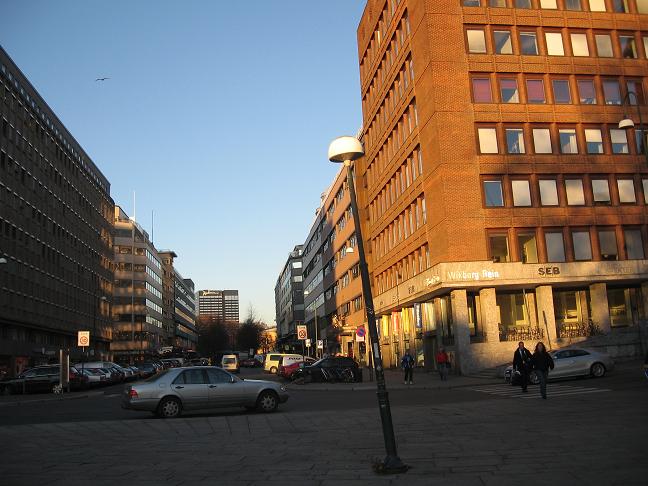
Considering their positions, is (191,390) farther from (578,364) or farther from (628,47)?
(628,47)

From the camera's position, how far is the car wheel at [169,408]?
18406mm

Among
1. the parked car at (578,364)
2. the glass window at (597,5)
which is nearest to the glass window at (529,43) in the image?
the glass window at (597,5)

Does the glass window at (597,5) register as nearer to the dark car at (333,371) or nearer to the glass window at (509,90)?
the glass window at (509,90)

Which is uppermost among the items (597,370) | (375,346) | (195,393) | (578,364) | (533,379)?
(375,346)

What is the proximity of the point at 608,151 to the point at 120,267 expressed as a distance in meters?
92.0

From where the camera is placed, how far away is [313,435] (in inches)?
525

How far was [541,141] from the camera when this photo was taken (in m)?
40.8

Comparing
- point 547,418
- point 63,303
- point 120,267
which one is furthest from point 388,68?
point 120,267

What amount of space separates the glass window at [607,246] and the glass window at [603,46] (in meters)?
12.1

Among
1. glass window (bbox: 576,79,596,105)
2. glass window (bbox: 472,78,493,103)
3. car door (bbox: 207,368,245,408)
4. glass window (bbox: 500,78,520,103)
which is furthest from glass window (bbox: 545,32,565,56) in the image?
car door (bbox: 207,368,245,408)

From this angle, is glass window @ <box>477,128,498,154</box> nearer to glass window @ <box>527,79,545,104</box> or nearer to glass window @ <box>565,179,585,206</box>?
glass window @ <box>527,79,545,104</box>

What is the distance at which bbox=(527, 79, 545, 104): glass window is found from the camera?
4122 centimetres

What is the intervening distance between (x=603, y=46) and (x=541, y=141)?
849cm

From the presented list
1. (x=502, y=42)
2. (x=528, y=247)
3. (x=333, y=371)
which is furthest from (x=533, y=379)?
(x=502, y=42)
